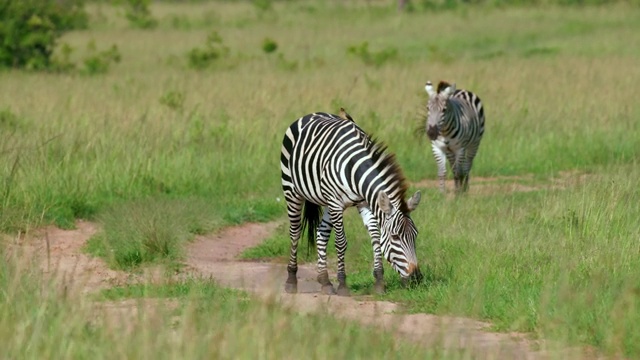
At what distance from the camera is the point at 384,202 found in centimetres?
819

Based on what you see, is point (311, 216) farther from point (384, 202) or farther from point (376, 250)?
point (384, 202)

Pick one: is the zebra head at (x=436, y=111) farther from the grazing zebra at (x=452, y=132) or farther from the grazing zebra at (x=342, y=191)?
the grazing zebra at (x=342, y=191)

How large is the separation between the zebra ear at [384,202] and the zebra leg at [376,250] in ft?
1.26

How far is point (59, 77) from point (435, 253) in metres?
12.3

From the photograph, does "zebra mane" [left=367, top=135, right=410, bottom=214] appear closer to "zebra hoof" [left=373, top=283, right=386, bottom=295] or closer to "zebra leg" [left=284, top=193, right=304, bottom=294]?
"zebra hoof" [left=373, top=283, right=386, bottom=295]

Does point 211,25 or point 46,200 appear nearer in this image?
point 46,200

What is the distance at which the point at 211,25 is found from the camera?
3547cm

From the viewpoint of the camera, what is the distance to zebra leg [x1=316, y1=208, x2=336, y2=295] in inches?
348

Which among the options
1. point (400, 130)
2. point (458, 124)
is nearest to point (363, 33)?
point (400, 130)

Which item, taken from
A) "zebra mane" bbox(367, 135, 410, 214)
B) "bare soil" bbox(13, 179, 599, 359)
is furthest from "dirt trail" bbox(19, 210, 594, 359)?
"zebra mane" bbox(367, 135, 410, 214)

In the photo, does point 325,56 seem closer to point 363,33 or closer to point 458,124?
point 363,33

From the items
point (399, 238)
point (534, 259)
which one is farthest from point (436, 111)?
point (399, 238)

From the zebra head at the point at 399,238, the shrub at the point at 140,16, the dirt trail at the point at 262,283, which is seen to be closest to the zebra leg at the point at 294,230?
the dirt trail at the point at 262,283

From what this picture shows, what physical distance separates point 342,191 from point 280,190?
434 centimetres
